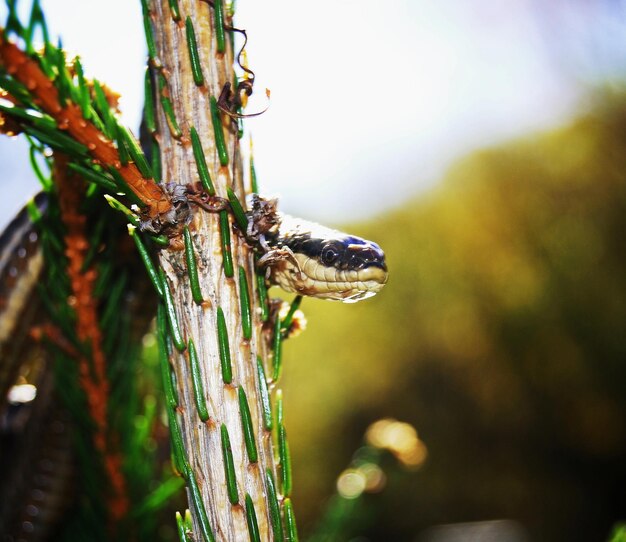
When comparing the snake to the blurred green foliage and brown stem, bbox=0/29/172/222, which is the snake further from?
the blurred green foliage

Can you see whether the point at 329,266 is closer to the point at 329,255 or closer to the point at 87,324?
the point at 329,255

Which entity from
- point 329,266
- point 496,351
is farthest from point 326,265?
point 496,351

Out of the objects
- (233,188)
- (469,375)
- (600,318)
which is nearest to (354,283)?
(233,188)

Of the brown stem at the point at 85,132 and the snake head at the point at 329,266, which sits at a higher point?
the brown stem at the point at 85,132

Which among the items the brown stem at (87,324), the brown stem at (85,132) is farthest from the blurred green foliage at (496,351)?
the brown stem at (85,132)

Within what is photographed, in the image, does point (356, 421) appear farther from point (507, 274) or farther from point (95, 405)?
point (95, 405)

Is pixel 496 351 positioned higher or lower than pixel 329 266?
higher

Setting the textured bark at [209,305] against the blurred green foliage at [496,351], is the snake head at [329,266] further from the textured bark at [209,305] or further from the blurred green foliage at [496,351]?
the blurred green foliage at [496,351]
